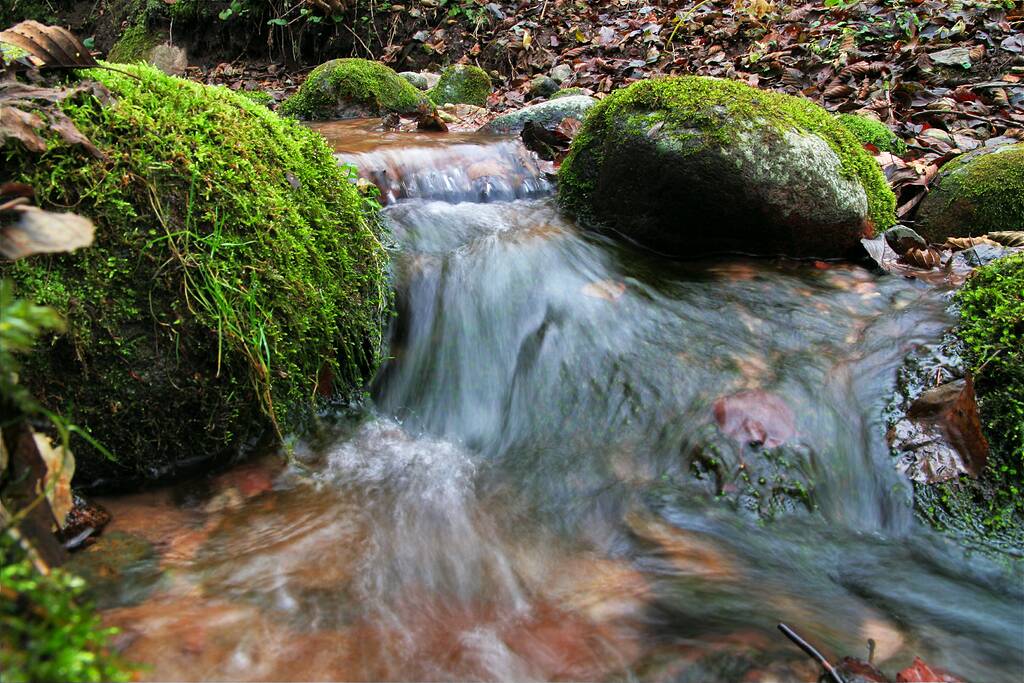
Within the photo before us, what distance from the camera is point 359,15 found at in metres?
10.1

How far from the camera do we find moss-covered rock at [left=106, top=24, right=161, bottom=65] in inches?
418

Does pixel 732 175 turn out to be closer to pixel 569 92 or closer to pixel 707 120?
pixel 707 120

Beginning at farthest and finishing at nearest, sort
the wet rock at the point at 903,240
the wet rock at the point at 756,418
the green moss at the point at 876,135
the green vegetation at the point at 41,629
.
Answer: the green moss at the point at 876,135 → the wet rock at the point at 903,240 → the wet rock at the point at 756,418 → the green vegetation at the point at 41,629

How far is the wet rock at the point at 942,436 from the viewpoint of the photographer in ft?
7.63

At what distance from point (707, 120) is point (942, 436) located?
203cm

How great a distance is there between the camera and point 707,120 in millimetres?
3646

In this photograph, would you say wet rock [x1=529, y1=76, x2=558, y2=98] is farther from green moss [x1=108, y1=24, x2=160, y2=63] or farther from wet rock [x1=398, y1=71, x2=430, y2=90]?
green moss [x1=108, y1=24, x2=160, y2=63]

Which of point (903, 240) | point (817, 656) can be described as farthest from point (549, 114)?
point (817, 656)

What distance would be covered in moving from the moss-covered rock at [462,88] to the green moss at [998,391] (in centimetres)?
610

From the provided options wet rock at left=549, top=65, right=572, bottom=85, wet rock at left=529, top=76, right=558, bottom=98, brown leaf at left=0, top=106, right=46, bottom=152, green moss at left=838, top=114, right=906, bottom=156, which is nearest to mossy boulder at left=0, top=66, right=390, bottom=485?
brown leaf at left=0, top=106, right=46, bottom=152

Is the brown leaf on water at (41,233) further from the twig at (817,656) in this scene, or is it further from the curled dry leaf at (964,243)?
the curled dry leaf at (964,243)

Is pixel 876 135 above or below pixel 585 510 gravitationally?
above

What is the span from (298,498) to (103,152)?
1.32m

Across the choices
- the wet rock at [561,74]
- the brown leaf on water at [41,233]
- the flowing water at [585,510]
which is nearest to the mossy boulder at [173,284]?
the flowing water at [585,510]
